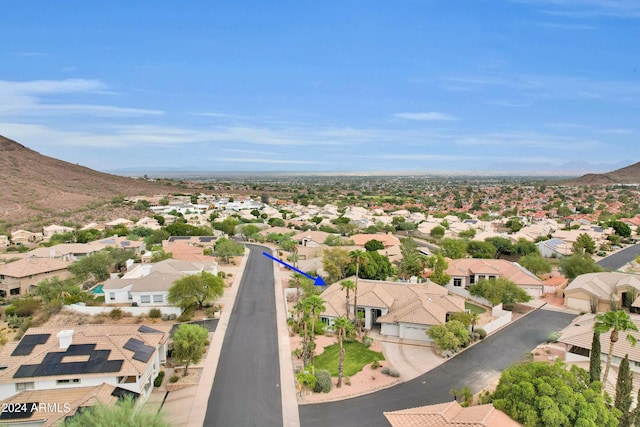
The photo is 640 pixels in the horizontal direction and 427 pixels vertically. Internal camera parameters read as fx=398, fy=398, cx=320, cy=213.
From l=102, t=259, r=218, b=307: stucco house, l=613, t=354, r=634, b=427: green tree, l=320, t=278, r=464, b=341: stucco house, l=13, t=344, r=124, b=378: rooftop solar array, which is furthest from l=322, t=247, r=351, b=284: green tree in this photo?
l=613, t=354, r=634, b=427: green tree

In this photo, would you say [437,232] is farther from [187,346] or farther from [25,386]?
[25,386]

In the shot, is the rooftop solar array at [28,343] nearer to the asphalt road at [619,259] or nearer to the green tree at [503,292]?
the green tree at [503,292]

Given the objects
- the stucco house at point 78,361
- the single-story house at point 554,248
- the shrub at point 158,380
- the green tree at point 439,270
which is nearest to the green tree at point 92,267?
the stucco house at point 78,361

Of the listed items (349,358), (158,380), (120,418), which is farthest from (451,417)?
(158,380)

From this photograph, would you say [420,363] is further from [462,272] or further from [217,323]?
[462,272]

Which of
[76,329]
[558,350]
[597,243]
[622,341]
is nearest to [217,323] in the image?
[76,329]

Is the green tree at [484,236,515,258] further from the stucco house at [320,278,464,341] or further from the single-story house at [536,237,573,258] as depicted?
the stucco house at [320,278,464,341]
